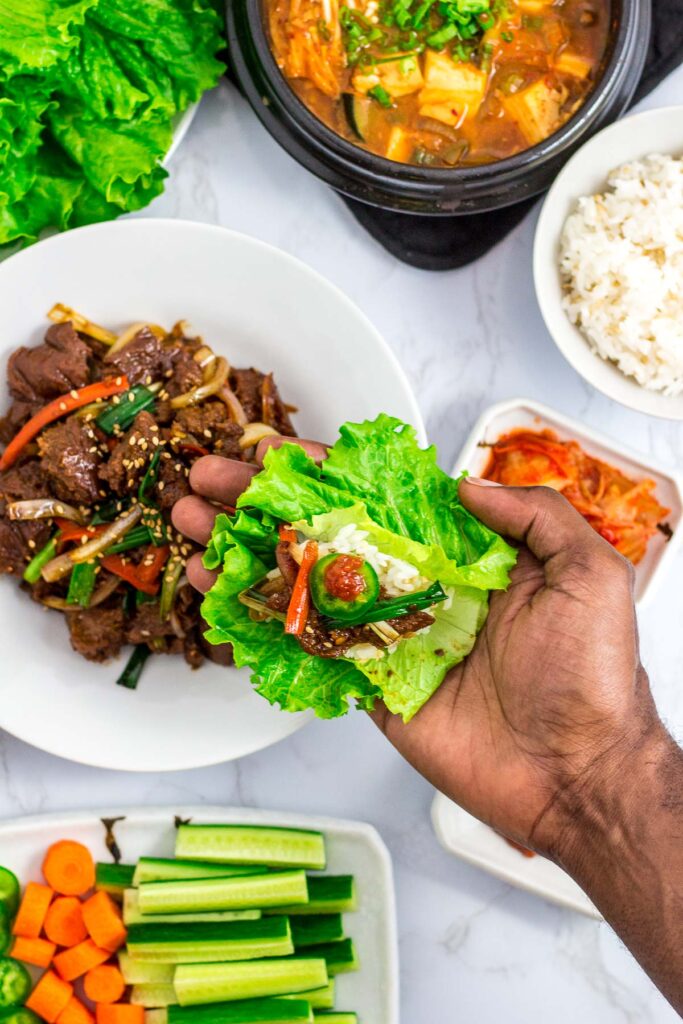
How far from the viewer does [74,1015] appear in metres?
3.34

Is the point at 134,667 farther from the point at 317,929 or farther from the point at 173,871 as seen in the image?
the point at 317,929

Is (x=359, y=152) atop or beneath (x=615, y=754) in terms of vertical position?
atop

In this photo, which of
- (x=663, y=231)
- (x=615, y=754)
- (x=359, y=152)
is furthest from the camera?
(x=663, y=231)

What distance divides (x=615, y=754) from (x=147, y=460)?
5.04 ft

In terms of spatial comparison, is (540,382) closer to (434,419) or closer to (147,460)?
(434,419)

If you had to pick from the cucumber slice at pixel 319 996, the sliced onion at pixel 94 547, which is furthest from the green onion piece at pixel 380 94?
the cucumber slice at pixel 319 996

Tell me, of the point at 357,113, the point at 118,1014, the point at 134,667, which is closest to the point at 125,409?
the point at 134,667

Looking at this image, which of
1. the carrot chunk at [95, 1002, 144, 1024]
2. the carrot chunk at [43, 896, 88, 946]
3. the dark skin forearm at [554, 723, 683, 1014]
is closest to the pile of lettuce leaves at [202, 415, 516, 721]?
the dark skin forearm at [554, 723, 683, 1014]

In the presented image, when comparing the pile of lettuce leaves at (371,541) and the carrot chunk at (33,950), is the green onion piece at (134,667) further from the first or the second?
the carrot chunk at (33,950)

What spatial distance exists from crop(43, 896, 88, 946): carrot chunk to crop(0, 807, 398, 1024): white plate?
0.39ft

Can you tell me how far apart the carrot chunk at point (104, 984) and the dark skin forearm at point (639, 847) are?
1673 millimetres

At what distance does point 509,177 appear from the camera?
9.61ft

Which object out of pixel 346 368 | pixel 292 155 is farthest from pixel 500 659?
pixel 292 155

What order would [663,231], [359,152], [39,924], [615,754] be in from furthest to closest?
[39,924] → [663,231] → [359,152] → [615,754]
